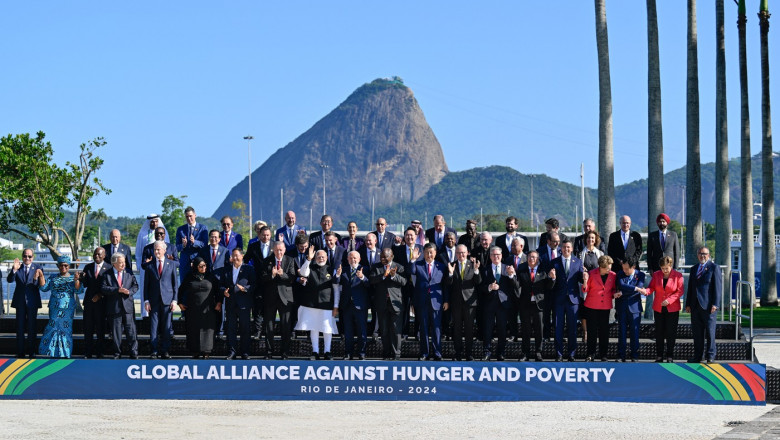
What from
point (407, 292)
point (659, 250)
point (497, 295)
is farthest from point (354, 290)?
point (659, 250)

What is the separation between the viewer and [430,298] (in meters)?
14.8

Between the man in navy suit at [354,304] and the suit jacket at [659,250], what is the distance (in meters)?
4.33

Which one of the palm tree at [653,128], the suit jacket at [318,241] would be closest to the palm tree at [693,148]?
the palm tree at [653,128]

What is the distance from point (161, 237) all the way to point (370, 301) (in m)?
3.34

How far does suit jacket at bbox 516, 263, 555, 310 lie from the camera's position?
1466 centimetres

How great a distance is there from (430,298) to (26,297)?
6.23m

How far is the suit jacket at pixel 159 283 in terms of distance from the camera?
15.1m

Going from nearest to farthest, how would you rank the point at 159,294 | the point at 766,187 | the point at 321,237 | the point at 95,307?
the point at 159,294 → the point at 95,307 → the point at 321,237 → the point at 766,187

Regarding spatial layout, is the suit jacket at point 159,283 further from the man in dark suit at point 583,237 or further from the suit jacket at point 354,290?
the man in dark suit at point 583,237

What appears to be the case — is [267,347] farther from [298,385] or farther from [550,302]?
[550,302]

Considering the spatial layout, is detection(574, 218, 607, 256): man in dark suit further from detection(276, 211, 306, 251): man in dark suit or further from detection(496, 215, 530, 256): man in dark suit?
detection(276, 211, 306, 251): man in dark suit

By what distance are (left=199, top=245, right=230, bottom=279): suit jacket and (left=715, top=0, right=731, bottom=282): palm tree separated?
19.9m

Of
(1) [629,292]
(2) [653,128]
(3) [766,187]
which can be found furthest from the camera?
(3) [766,187]

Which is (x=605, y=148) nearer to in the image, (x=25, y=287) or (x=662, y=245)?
(x=662, y=245)
